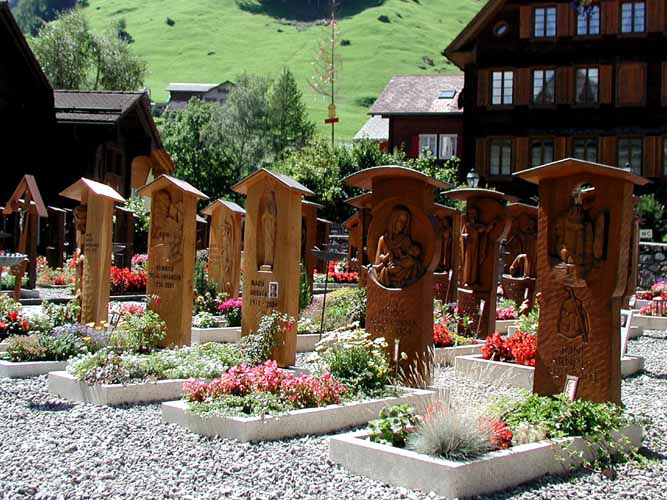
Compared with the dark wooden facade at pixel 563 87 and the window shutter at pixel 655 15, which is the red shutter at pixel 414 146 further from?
the window shutter at pixel 655 15

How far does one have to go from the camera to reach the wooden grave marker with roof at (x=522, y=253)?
19.9 meters

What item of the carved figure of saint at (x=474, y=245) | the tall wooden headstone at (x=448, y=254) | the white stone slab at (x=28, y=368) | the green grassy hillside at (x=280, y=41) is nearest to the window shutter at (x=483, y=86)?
the tall wooden headstone at (x=448, y=254)

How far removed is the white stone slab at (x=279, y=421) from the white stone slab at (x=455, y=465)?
0.96 meters

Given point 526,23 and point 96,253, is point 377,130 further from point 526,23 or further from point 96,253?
point 96,253

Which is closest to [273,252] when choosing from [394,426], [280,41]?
[394,426]

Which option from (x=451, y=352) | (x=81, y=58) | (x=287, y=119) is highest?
(x=287, y=119)

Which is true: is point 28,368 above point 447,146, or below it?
below

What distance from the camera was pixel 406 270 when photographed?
10.9 m

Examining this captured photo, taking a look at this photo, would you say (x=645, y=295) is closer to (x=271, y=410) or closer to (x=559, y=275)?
(x=559, y=275)

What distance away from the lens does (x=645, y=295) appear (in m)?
23.5

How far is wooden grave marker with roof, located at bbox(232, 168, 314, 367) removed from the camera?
11898mm

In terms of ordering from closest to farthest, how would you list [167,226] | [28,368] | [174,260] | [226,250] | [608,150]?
1. [28,368]
2. [174,260]
3. [167,226]
4. [226,250]
5. [608,150]

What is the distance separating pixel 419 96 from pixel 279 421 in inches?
1741

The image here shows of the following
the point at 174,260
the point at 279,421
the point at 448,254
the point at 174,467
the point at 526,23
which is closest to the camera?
the point at 174,467
